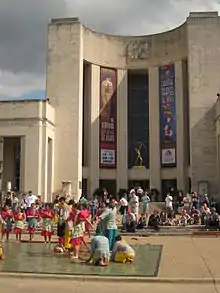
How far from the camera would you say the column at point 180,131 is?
38375 mm

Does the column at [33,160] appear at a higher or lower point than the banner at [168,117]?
lower

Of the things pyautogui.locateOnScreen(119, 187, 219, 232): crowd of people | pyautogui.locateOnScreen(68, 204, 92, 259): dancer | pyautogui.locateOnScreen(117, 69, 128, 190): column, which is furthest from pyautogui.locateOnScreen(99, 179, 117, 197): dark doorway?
pyautogui.locateOnScreen(68, 204, 92, 259): dancer

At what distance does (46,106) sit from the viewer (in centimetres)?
3444

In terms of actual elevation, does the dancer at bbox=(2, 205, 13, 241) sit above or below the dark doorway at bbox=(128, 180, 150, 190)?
below

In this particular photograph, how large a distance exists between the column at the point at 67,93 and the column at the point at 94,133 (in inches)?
84.2

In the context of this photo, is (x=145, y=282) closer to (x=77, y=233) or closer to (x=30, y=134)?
(x=77, y=233)

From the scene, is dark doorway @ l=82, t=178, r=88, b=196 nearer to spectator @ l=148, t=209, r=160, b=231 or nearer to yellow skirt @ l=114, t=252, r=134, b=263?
spectator @ l=148, t=209, r=160, b=231

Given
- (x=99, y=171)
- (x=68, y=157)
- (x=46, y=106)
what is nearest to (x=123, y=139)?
(x=99, y=171)

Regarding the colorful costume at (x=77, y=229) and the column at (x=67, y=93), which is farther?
the column at (x=67, y=93)

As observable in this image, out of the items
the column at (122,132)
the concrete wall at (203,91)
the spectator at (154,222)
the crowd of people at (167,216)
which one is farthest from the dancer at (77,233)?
the column at (122,132)

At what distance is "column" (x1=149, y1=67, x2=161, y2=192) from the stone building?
0.09 m

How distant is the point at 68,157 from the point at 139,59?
41.0 feet

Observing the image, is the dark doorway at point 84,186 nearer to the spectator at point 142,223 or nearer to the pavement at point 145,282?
the spectator at point 142,223

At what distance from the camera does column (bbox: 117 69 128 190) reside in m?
40.3
